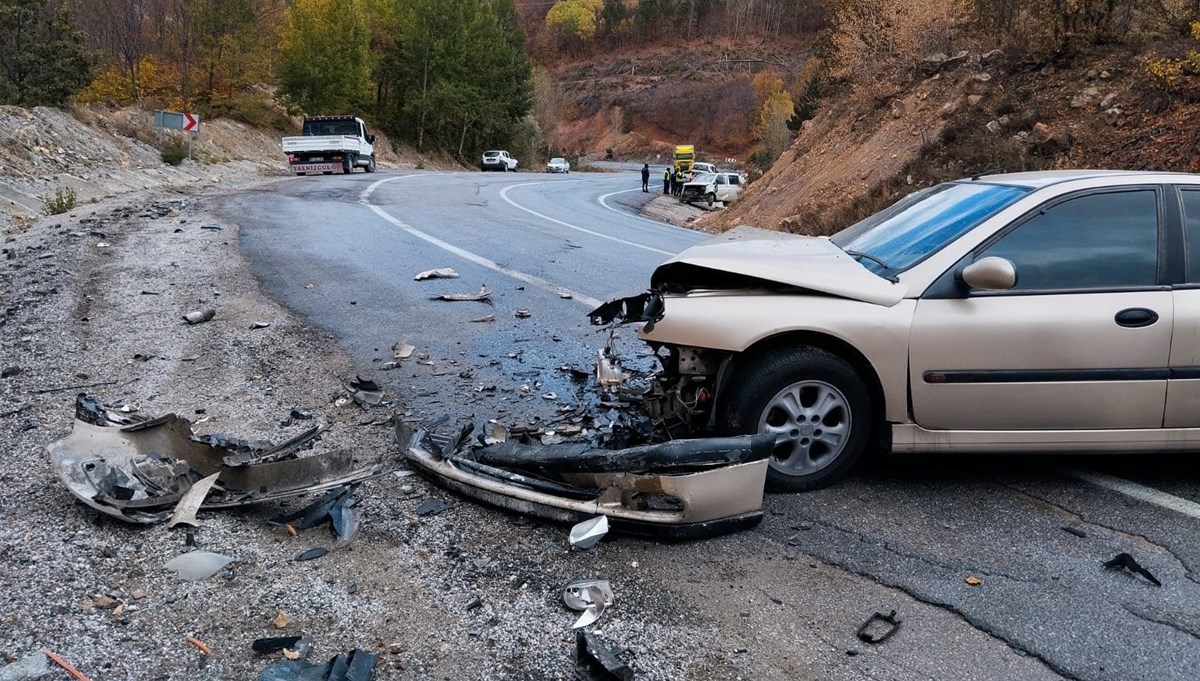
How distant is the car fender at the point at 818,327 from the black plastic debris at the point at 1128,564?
994 mm

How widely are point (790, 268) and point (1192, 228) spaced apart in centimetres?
193

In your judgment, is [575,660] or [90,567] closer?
[575,660]

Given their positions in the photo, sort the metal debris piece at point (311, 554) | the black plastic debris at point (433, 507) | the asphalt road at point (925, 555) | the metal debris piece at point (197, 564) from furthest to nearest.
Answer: the black plastic debris at point (433, 507) < the metal debris piece at point (311, 554) < the metal debris piece at point (197, 564) < the asphalt road at point (925, 555)

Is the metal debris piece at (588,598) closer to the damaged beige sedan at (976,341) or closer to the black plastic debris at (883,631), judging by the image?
the black plastic debris at (883,631)

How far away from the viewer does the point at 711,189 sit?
34969 mm

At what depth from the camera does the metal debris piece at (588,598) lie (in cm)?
302

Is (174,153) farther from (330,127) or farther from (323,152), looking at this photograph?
(330,127)

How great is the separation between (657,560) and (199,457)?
217 cm

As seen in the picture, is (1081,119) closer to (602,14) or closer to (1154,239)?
(1154,239)

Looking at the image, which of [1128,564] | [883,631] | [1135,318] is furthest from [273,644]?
[1135,318]

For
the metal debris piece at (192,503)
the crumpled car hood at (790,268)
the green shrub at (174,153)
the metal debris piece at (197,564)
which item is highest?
the green shrub at (174,153)

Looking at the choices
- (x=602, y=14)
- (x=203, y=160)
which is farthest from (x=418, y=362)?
(x=602, y=14)

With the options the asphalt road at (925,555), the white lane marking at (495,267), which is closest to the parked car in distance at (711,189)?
the white lane marking at (495,267)

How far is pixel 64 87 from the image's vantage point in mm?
26391
